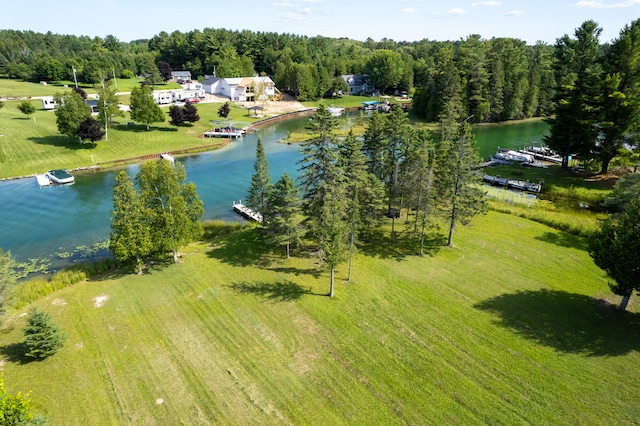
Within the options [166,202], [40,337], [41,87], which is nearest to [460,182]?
[166,202]

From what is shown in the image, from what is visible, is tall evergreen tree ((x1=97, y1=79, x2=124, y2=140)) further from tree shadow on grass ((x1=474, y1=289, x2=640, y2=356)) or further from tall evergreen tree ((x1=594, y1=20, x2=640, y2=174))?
tall evergreen tree ((x1=594, y1=20, x2=640, y2=174))

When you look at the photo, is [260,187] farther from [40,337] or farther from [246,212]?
[40,337]

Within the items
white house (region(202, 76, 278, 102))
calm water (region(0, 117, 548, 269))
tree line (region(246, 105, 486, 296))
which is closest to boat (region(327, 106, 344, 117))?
white house (region(202, 76, 278, 102))

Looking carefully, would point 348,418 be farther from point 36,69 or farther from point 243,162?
point 36,69

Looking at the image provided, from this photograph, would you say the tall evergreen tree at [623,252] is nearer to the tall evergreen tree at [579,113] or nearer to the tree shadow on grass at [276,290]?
the tree shadow on grass at [276,290]

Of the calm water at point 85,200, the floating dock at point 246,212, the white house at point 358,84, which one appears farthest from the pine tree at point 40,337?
the white house at point 358,84

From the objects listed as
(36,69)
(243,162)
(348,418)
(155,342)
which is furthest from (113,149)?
(36,69)
